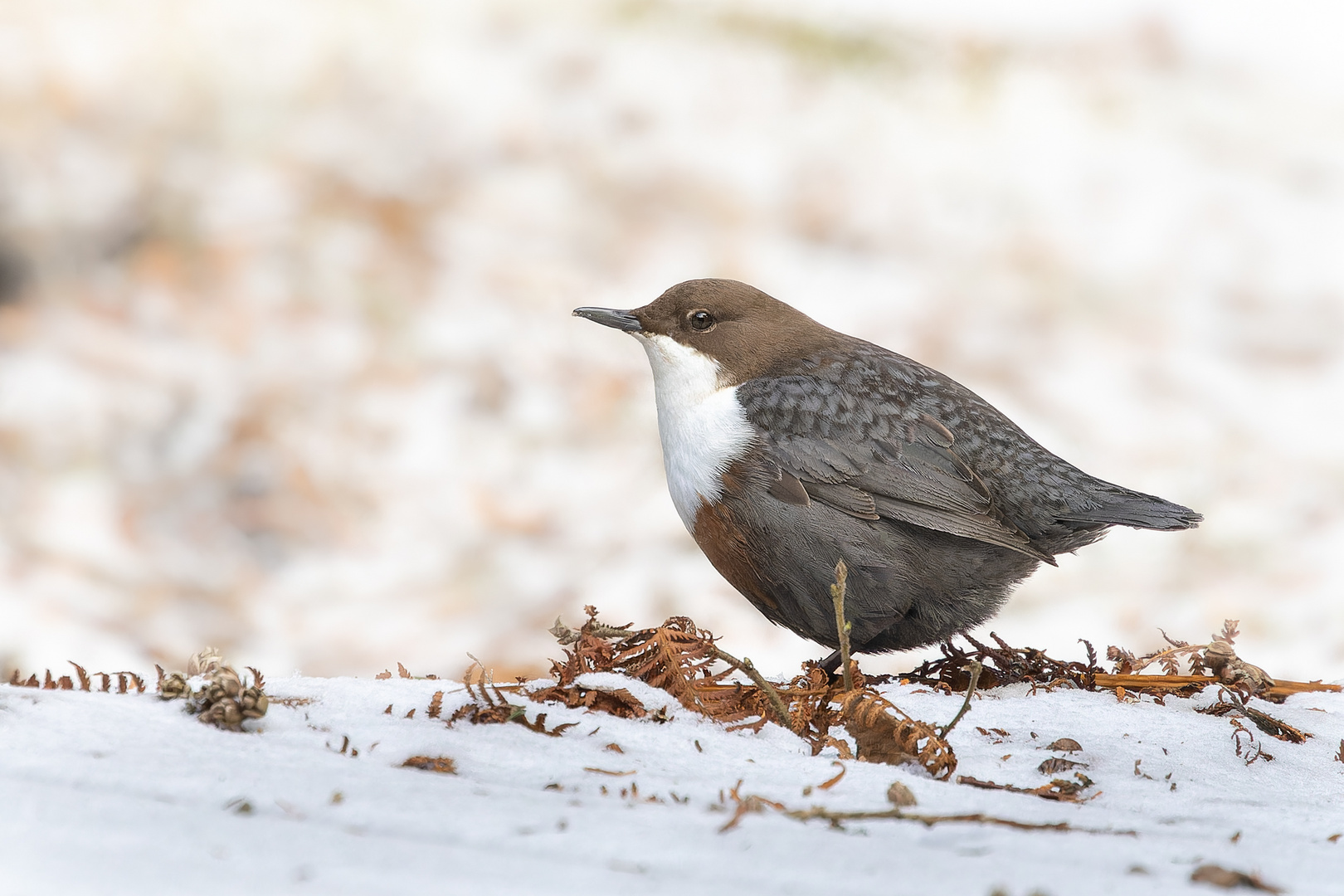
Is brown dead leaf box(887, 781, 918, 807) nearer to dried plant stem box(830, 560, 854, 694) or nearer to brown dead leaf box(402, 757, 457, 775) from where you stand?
dried plant stem box(830, 560, 854, 694)

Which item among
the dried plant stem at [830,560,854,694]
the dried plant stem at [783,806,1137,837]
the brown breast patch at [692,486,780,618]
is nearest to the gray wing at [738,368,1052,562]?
the brown breast patch at [692,486,780,618]

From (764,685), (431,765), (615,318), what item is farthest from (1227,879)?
(615,318)

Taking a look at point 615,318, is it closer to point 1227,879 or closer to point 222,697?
point 222,697

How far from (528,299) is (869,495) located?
12.5 ft

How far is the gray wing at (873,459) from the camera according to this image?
124 inches

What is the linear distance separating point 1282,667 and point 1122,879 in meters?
3.89

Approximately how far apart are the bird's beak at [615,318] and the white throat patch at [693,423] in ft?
0.12

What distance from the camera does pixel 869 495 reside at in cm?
317

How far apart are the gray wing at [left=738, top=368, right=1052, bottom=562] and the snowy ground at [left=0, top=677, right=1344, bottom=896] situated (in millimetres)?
870

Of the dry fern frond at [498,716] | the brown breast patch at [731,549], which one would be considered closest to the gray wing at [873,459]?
the brown breast patch at [731,549]

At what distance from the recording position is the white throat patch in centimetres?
328

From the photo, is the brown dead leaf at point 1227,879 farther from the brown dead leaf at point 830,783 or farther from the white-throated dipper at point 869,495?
the white-throated dipper at point 869,495

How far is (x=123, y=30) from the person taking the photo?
23.1ft

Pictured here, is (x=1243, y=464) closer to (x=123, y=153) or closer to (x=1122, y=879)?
(x=1122, y=879)
